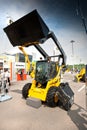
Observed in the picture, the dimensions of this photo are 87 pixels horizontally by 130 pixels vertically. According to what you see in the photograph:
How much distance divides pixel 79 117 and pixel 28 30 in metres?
3.56

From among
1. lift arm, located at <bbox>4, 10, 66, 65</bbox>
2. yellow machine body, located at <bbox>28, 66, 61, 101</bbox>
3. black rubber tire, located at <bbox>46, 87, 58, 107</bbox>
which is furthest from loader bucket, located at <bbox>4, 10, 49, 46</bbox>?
black rubber tire, located at <bbox>46, 87, 58, 107</bbox>

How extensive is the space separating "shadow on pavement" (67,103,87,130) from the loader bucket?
2898 mm

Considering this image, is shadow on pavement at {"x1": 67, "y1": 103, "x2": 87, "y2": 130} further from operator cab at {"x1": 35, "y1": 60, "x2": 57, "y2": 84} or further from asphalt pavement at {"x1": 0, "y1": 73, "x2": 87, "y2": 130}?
operator cab at {"x1": 35, "y1": 60, "x2": 57, "y2": 84}

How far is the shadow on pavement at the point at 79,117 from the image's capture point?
3988 mm

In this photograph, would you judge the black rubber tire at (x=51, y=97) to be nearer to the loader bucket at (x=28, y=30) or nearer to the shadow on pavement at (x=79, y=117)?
the shadow on pavement at (x=79, y=117)

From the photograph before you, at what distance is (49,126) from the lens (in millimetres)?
3922

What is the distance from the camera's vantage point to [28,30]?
18.1ft

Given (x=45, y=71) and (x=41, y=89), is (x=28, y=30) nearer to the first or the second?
(x=45, y=71)

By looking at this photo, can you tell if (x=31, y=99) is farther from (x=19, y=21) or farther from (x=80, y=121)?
(x=19, y=21)

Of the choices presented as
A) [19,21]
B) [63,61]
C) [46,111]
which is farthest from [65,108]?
[19,21]

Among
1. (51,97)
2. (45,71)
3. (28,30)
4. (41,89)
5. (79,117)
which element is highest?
(28,30)

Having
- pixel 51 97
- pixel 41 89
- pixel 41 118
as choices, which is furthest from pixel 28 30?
pixel 41 118

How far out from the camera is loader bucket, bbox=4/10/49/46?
5059 mm

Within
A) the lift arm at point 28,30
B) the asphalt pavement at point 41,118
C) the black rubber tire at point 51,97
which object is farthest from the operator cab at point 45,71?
the asphalt pavement at point 41,118
